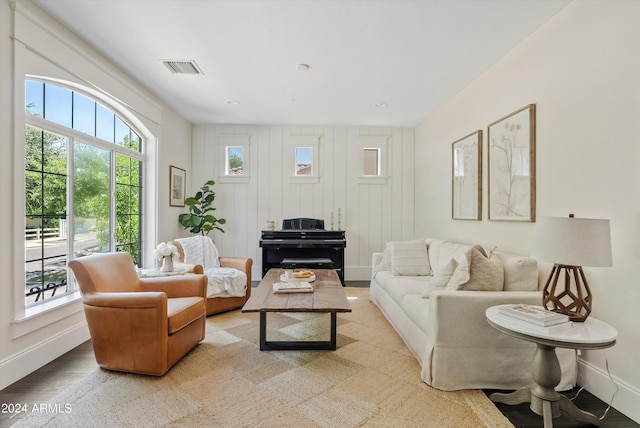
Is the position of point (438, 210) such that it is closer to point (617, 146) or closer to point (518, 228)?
point (518, 228)

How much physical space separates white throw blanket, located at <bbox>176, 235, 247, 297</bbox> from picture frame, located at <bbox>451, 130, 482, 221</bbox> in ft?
9.18

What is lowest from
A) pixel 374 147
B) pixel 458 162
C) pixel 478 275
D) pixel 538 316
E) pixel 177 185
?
pixel 538 316

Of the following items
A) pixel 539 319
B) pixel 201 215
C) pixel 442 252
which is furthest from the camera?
pixel 201 215

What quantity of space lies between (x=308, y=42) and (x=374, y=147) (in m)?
3.15

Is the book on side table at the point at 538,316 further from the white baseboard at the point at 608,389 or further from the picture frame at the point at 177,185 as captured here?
the picture frame at the point at 177,185

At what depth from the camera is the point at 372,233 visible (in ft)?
18.9

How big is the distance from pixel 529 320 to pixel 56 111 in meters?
3.88

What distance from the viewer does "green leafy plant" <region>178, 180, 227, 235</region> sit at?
195 inches

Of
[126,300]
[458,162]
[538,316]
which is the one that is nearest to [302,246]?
[458,162]

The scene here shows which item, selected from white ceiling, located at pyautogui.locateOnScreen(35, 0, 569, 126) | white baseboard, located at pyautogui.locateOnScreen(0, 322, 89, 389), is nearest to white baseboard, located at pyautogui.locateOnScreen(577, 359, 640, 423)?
white ceiling, located at pyautogui.locateOnScreen(35, 0, 569, 126)

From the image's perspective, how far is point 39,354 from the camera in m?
2.43

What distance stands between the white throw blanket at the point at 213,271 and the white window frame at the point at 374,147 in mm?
2873

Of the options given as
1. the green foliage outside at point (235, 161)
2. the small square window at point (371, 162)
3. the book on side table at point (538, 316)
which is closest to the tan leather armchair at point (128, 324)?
the book on side table at point (538, 316)

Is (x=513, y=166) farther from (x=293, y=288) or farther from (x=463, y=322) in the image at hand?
(x=293, y=288)
